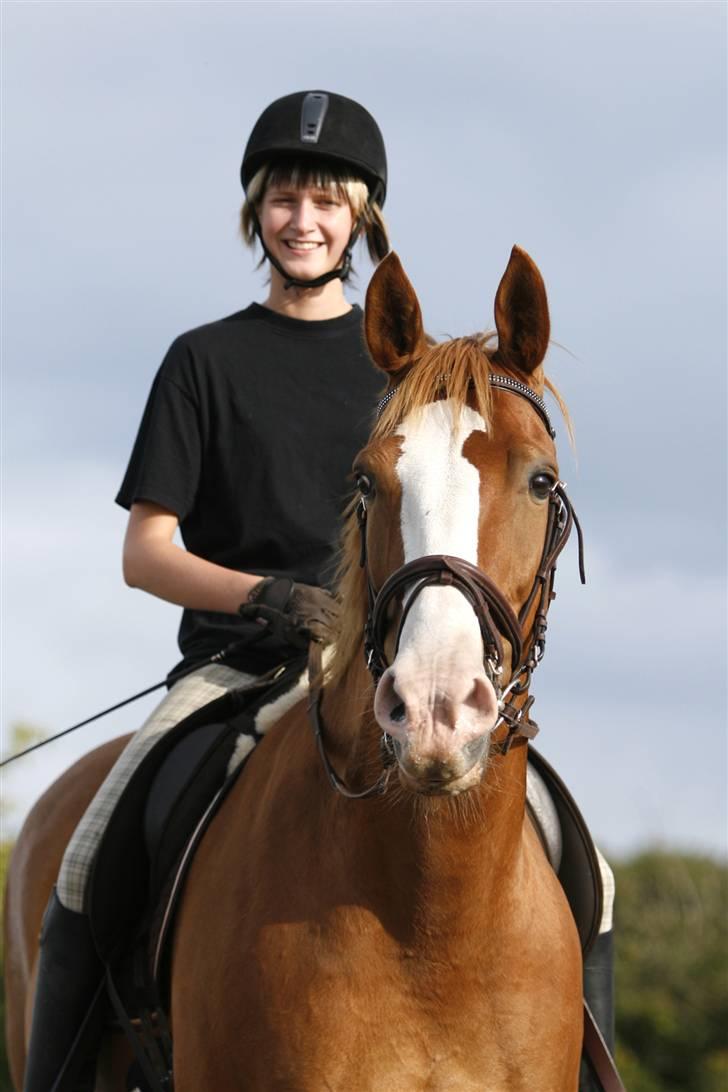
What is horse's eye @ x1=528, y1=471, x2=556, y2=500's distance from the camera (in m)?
4.13

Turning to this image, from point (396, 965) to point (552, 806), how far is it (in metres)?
1.10

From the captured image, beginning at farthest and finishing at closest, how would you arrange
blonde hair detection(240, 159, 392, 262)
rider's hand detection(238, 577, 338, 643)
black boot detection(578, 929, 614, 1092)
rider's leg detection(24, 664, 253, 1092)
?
1. blonde hair detection(240, 159, 392, 262)
2. rider's leg detection(24, 664, 253, 1092)
3. black boot detection(578, 929, 614, 1092)
4. rider's hand detection(238, 577, 338, 643)

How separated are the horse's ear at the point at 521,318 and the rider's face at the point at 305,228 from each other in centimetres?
165

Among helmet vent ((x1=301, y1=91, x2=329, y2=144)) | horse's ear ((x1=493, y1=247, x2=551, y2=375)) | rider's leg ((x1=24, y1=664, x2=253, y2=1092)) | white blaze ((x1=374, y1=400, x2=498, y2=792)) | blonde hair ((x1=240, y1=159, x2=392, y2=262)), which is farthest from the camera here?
blonde hair ((x1=240, y1=159, x2=392, y2=262))

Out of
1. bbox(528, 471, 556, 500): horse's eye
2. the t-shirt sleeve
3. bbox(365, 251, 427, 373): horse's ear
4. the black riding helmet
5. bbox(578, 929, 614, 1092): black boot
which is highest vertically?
the black riding helmet

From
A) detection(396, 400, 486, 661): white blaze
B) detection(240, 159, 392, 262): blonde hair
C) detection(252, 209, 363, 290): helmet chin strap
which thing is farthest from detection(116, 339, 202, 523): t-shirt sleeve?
detection(396, 400, 486, 661): white blaze

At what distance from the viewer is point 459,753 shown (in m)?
3.56

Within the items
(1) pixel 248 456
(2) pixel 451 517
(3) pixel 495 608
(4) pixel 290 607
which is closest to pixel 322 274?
(1) pixel 248 456

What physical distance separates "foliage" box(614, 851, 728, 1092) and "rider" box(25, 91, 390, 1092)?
10.8m

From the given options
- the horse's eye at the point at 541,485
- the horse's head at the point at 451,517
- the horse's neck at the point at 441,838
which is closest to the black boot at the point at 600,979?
the horse's neck at the point at 441,838

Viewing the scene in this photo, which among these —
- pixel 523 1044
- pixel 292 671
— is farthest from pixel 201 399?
A: pixel 523 1044

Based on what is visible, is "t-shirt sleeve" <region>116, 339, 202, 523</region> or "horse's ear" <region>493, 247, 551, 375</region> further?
"t-shirt sleeve" <region>116, 339, 202, 523</region>

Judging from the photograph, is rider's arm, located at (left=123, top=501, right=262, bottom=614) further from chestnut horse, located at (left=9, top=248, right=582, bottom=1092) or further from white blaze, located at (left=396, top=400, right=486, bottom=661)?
white blaze, located at (left=396, top=400, right=486, bottom=661)

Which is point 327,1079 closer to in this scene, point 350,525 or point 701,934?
point 350,525
